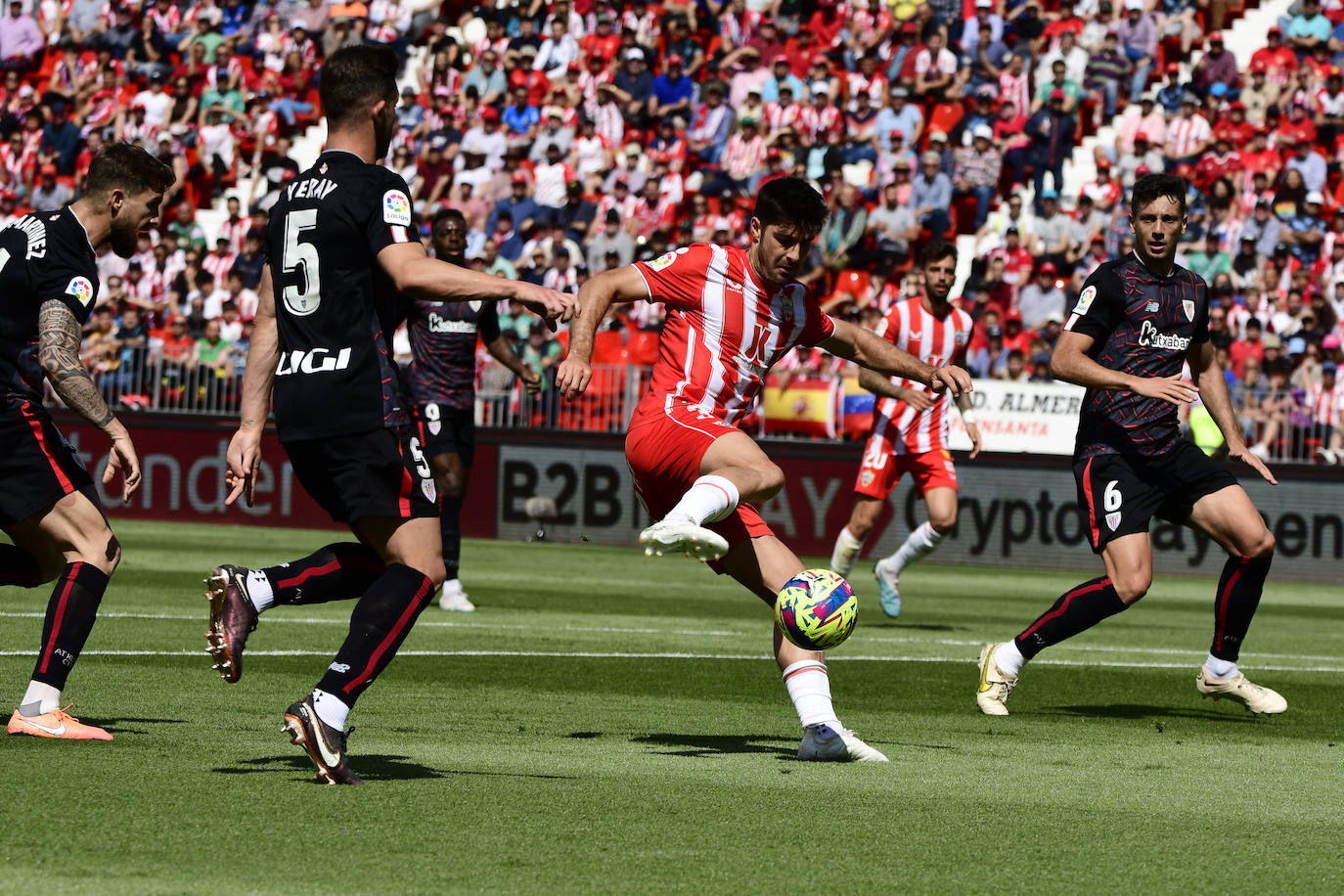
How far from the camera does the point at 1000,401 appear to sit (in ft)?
70.9

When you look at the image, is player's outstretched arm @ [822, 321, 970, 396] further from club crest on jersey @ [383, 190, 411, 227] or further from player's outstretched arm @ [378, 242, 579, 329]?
club crest on jersey @ [383, 190, 411, 227]

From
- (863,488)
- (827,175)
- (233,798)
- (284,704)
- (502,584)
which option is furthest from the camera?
(827,175)

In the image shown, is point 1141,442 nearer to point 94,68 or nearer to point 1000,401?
point 1000,401

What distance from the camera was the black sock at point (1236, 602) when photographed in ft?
30.0

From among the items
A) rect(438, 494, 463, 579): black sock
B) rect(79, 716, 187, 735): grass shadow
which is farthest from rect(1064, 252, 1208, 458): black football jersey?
rect(438, 494, 463, 579): black sock

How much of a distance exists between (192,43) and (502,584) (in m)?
19.1

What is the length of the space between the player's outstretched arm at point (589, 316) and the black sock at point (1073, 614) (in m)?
2.75

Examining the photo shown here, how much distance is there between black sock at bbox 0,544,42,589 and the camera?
727 centimetres

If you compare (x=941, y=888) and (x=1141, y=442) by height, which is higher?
(x=1141, y=442)

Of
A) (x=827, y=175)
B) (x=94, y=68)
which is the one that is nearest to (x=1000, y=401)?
(x=827, y=175)

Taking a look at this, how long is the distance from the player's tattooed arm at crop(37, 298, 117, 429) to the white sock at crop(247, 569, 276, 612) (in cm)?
117

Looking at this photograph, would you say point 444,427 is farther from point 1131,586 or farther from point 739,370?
point 739,370

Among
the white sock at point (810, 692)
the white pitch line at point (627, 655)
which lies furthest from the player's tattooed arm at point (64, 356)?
the white pitch line at point (627, 655)

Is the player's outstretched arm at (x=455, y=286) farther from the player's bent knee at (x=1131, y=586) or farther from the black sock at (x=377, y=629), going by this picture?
the player's bent knee at (x=1131, y=586)
